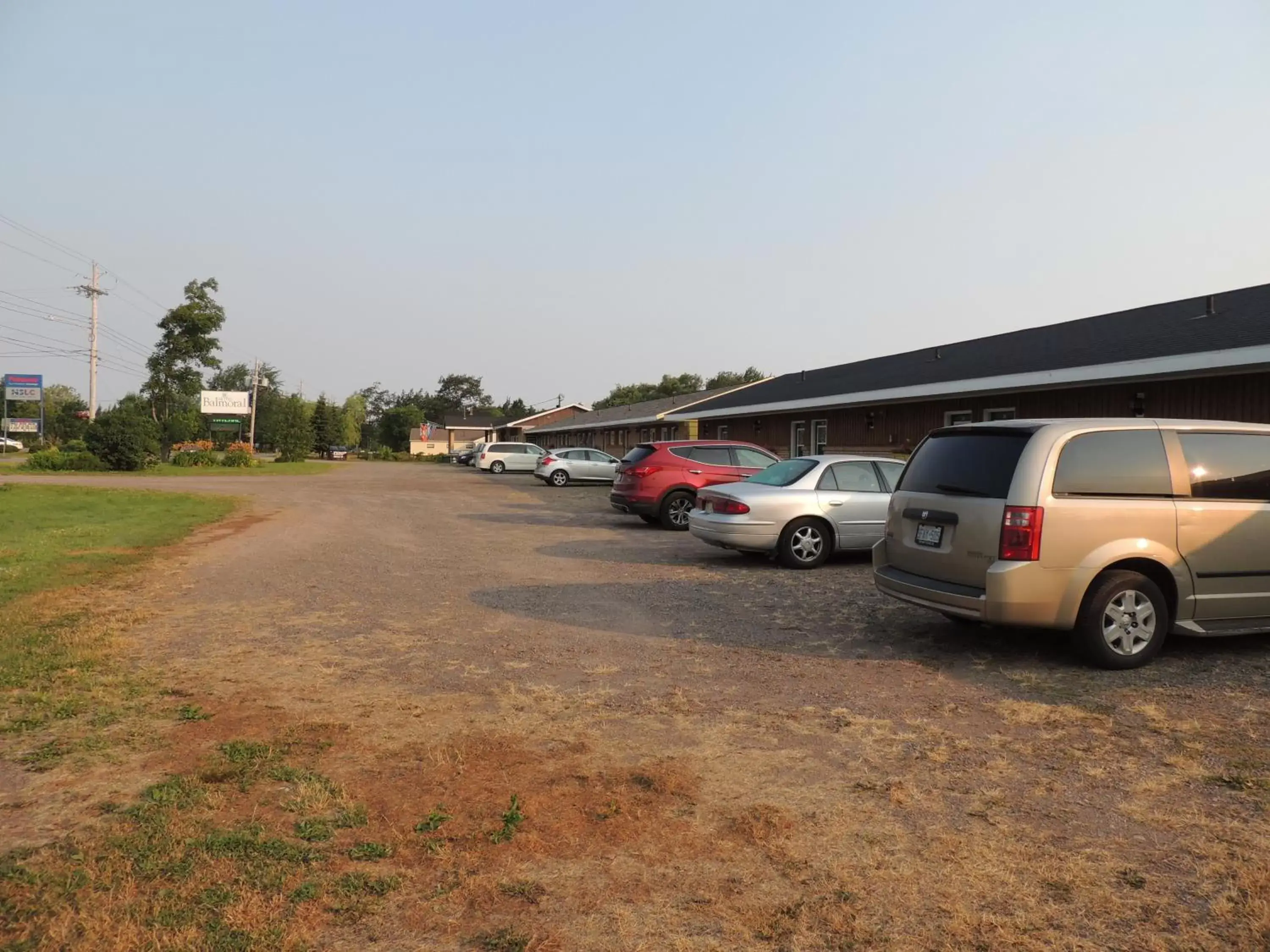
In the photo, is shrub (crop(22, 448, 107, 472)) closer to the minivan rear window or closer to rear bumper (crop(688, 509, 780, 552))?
rear bumper (crop(688, 509, 780, 552))

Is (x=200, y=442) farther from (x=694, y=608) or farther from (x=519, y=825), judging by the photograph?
(x=519, y=825)

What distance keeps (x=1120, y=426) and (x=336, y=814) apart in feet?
18.8

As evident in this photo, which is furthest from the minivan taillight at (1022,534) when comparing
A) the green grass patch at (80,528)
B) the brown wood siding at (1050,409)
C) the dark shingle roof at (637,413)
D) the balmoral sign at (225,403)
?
the balmoral sign at (225,403)

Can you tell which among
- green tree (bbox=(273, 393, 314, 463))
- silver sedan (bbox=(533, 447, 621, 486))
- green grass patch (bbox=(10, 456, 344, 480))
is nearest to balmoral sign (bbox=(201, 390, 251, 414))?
green tree (bbox=(273, 393, 314, 463))

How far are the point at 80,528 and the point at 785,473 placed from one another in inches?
466

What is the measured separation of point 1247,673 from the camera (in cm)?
582

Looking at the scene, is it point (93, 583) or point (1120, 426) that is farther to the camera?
point (93, 583)

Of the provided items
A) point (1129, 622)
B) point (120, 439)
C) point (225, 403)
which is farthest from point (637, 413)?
point (1129, 622)

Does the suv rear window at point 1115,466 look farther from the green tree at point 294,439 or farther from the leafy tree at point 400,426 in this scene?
the leafy tree at point 400,426

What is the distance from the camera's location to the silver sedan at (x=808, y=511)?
10.8 metres

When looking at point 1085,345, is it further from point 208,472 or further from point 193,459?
point 193,459

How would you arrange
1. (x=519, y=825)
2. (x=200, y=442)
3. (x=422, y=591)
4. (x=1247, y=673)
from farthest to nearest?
(x=200, y=442) → (x=422, y=591) → (x=1247, y=673) → (x=519, y=825)

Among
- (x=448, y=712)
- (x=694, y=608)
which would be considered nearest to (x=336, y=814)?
(x=448, y=712)

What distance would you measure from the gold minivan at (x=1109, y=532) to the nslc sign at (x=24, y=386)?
11622 centimetres
